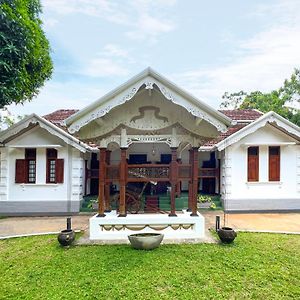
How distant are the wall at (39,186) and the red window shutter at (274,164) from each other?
884cm

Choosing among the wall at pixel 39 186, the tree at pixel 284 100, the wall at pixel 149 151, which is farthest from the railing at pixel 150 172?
the tree at pixel 284 100

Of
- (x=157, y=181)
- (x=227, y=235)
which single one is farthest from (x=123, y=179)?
(x=227, y=235)

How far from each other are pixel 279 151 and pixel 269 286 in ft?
29.5

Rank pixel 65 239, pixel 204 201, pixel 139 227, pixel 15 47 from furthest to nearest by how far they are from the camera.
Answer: pixel 204 201
pixel 15 47
pixel 139 227
pixel 65 239

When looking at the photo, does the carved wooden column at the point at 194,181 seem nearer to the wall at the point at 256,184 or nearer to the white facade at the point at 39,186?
the wall at the point at 256,184

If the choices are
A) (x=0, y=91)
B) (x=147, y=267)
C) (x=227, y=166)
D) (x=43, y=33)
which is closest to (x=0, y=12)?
(x=0, y=91)

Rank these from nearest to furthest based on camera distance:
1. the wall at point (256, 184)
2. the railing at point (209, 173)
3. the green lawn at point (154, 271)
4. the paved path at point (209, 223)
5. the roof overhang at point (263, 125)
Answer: the green lawn at point (154, 271), the paved path at point (209, 223), the roof overhang at point (263, 125), the wall at point (256, 184), the railing at point (209, 173)

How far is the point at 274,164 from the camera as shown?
12.9 meters

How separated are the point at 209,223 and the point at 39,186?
24.9 feet

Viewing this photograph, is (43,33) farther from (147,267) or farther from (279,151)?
(279,151)

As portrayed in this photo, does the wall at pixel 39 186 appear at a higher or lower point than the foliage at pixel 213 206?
higher

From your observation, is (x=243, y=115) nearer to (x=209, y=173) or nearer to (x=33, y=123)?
(x=209, y=173)

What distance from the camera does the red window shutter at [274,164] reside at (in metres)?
12.9

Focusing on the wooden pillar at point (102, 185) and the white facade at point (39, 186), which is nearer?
the wooden pillar at point (102, 185)
